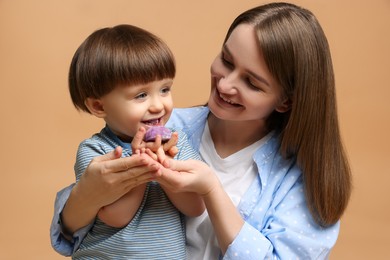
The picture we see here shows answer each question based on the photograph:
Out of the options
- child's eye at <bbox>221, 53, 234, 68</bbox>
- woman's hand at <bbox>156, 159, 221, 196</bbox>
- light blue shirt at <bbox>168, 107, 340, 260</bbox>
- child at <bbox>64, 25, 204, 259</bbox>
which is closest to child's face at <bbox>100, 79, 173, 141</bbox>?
child at <bbox>64, 25, 204, 259</bbox>

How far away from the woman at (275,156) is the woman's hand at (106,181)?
1 centimetres

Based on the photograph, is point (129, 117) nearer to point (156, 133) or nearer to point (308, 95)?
point (156, 133)

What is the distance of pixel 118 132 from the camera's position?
5.60ft

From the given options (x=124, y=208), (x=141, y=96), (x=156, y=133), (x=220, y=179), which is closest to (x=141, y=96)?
(x=141, y=96)

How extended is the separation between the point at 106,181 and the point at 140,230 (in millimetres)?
150

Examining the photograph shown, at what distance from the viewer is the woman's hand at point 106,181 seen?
5.06 ft

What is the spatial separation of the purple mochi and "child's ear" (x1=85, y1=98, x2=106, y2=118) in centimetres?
15

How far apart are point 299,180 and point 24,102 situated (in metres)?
1.50

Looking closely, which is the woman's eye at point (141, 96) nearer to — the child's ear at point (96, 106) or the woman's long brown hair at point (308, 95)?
the child's ear at point (96, 106)

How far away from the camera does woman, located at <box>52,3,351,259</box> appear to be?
1771 mm

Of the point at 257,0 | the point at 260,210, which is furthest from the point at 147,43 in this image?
the point at 257,0

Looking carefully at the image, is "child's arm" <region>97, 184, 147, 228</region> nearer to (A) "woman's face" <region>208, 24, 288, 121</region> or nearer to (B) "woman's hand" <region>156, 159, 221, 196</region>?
(B) "woman's hand" <region>156, 159, 221, 196</region>

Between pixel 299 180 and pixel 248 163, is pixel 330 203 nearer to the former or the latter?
pixel 299 180

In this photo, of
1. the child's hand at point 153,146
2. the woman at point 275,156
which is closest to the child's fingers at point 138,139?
the child's hand at point 153,146
